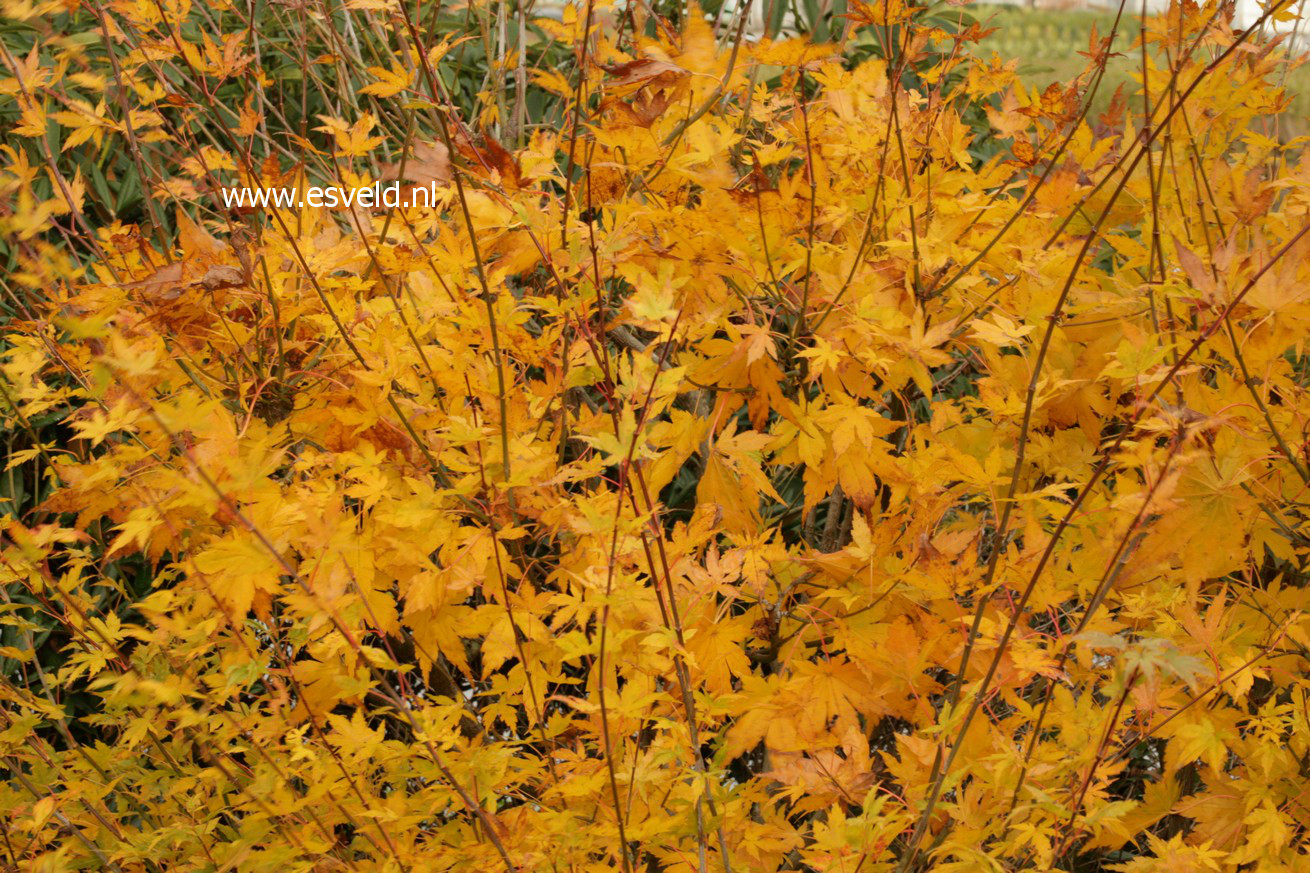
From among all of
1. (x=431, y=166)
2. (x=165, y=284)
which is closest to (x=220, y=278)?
(x=165, y=284)

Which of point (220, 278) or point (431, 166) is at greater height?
point (431, 166)

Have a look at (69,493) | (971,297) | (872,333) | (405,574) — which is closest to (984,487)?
(872,333)

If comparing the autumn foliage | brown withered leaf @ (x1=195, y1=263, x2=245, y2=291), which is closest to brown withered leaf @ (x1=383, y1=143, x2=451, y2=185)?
the autumn foliage

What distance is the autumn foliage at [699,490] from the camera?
135 cm

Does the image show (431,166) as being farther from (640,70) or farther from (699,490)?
(699,490)

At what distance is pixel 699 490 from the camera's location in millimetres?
1708

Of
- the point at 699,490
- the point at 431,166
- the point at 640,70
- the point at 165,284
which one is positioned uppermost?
the point at 640,70

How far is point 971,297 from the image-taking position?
5.91 ft

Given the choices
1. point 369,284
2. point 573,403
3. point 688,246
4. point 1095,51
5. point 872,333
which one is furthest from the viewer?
point 573,403

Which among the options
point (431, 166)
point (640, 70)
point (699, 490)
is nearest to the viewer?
point (640, 70)

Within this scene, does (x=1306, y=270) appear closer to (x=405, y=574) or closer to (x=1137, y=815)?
(x=1137, y=815)

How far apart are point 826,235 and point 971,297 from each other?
1.03ft

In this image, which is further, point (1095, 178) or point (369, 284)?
point (1095, 178)

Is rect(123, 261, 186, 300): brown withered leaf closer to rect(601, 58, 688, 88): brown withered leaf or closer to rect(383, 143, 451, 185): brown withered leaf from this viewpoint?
rect(383, 143, 451, 185): brown withered leaf
